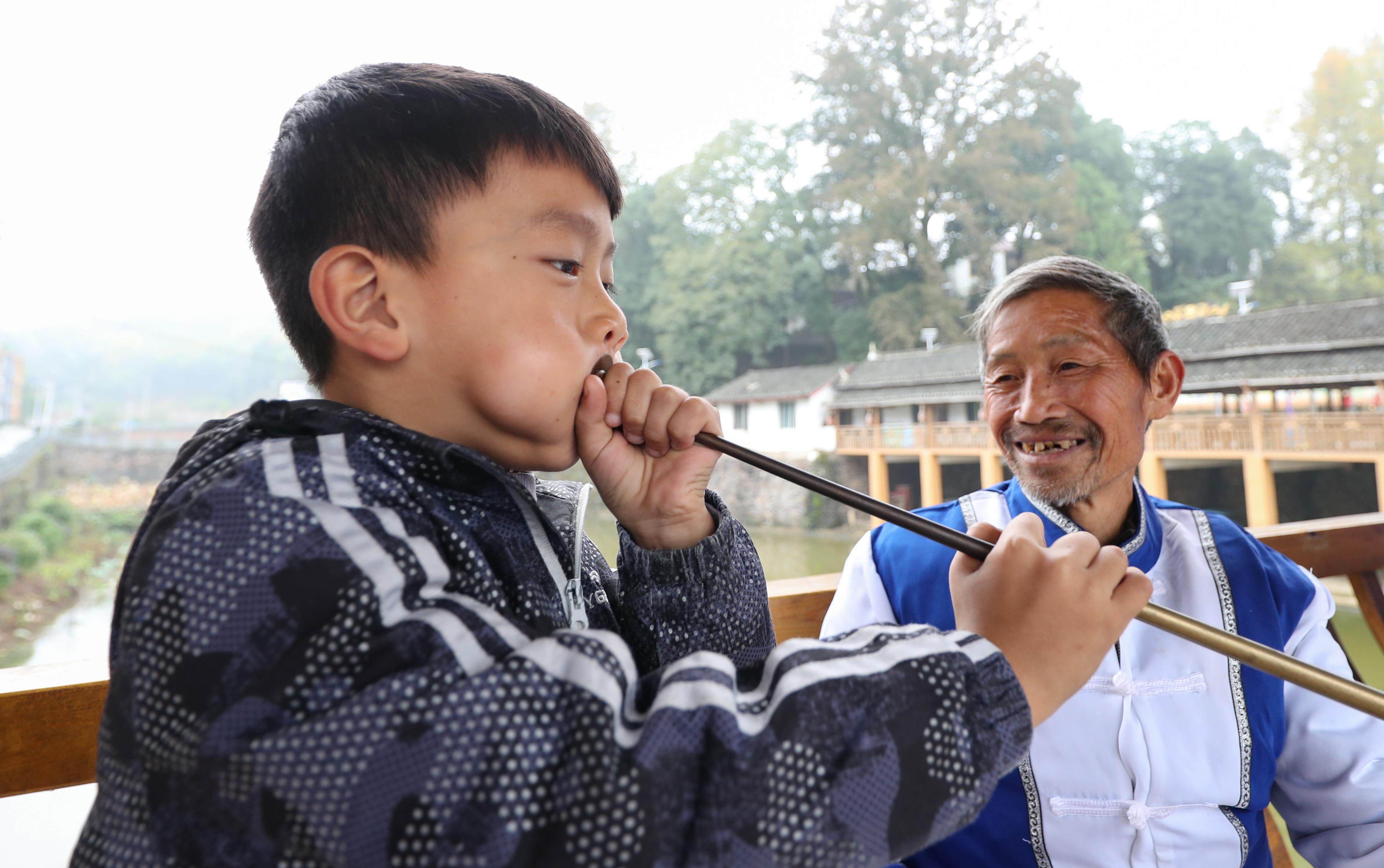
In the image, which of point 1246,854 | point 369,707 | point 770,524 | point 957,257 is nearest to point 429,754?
point 369,707

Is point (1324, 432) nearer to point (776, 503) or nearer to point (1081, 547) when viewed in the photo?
point (776, 503)

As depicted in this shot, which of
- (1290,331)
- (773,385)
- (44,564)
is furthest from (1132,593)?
(1290,331)

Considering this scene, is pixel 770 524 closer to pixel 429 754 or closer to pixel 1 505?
pixel 1 505

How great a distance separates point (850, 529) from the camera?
412 centimetres

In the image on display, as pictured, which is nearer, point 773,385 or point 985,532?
point 985,532

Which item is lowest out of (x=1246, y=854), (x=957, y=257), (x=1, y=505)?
(x=1246, y=854)

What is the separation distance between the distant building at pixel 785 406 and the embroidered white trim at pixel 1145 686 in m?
3.07

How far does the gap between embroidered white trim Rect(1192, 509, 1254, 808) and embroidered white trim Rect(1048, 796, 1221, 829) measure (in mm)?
47

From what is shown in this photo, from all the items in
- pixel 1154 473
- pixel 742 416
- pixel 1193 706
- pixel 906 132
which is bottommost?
pixel 1193 706

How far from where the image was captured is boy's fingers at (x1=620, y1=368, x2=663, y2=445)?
0.66 m

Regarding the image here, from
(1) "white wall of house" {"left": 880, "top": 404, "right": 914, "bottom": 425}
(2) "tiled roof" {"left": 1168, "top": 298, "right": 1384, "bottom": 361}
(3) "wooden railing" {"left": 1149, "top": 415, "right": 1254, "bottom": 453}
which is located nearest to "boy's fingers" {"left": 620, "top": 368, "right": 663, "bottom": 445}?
(1) "white wall of house" {"left": 880, "top": 404, "right": 914, "bottom": 425}

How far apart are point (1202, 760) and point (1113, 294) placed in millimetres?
642

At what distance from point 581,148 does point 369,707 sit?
18.3 inches

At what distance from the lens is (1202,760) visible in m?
0.98
